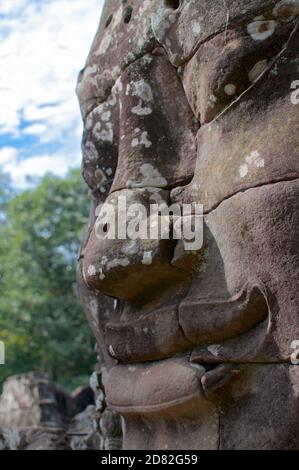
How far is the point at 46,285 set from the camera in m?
14.0

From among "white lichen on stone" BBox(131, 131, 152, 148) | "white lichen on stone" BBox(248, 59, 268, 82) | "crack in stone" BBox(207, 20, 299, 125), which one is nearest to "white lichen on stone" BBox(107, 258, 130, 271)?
"white lichen on stone" BBox(131, 131, 152, 148)

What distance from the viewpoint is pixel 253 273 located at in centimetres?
224

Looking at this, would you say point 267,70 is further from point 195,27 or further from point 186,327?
point 186,327

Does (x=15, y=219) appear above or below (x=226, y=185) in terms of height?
above

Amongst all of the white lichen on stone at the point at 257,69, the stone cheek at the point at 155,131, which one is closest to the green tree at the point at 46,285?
the stone cheek at the point at 155,131

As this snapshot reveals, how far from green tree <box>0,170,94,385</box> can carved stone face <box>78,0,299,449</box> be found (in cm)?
1020

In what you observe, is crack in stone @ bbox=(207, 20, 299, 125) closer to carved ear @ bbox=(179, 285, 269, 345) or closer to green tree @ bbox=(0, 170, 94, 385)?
carved ear @ bbox=(179, 285, 269, 345)

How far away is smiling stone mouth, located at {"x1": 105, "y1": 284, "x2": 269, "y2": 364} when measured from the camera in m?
2.24

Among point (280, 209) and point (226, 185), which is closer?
point (280, 209)

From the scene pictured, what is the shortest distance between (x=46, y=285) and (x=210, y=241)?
11.9 meters

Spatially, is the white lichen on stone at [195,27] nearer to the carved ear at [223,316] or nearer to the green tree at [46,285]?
the carved ear at [223,316]

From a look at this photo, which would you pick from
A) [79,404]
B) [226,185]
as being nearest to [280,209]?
[226,185]

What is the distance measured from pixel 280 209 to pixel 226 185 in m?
0.27
